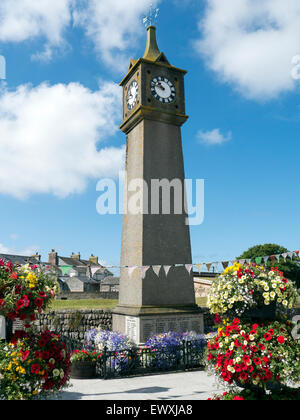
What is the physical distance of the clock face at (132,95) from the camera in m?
15.1

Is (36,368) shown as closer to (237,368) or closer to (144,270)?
(237,368)

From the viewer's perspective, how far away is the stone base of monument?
1248 cm

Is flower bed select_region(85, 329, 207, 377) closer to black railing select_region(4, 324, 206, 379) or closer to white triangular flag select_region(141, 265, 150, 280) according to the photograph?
black railing select_region(4, 324, 206, 379)

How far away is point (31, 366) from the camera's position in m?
6.51

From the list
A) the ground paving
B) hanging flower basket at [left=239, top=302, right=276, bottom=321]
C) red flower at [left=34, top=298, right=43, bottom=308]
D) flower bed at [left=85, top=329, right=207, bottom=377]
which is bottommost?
the ground paving

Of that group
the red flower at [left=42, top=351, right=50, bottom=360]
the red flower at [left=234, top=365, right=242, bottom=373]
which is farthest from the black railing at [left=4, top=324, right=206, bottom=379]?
the red flower at [left=234, top=365, right=242, bottom=373]

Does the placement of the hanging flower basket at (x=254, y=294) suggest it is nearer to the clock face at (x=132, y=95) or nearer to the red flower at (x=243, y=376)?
the red flower at (x=243, y=376)

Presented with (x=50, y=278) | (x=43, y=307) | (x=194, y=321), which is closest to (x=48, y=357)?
(x=43, y=307)

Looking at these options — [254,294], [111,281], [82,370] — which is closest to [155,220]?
[82,370]

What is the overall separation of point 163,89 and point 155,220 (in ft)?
19.1

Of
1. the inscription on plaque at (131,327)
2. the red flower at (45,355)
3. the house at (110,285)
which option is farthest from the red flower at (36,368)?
the house at (110,285)

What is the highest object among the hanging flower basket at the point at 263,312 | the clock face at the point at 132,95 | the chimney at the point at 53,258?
the clock face at the point at 132,95

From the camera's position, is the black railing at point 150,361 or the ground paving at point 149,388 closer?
the ground paving at point 149,388
